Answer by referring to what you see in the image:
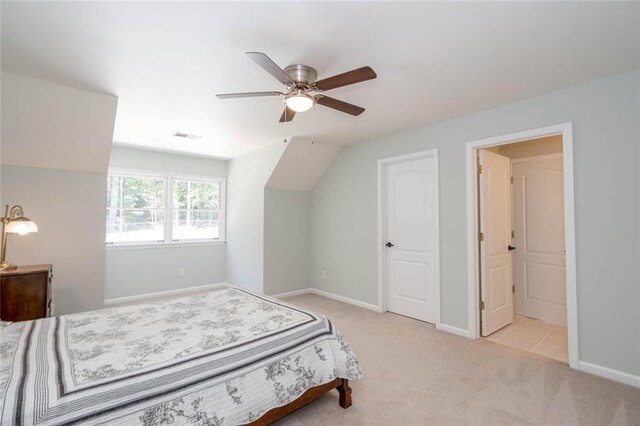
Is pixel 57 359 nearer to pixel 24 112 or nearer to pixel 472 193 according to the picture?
pixel 24 112

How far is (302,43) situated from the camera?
1.99 meters

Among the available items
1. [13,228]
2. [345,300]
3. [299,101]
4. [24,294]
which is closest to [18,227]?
[13,228]

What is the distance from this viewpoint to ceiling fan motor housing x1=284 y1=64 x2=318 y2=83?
223 cm

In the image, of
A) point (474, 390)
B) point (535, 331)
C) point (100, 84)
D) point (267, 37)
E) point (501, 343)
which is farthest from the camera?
point (535, 331)

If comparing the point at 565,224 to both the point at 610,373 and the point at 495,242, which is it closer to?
the point at 495,242

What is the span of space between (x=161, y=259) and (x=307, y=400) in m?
4.02

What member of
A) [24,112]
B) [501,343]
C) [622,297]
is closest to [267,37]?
[24,112]

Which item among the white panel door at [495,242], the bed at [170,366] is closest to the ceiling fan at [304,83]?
the bed at [170,366]

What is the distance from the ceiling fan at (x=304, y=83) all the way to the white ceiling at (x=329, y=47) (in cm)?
10

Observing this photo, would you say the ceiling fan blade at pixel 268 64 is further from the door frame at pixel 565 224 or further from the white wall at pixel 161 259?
the white wall at pixel 161 259

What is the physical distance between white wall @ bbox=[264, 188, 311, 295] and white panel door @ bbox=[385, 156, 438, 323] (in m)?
1.66

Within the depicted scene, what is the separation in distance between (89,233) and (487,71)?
4.67 m

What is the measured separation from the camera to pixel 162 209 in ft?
16.7

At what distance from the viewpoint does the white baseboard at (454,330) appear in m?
Result: 3.29
